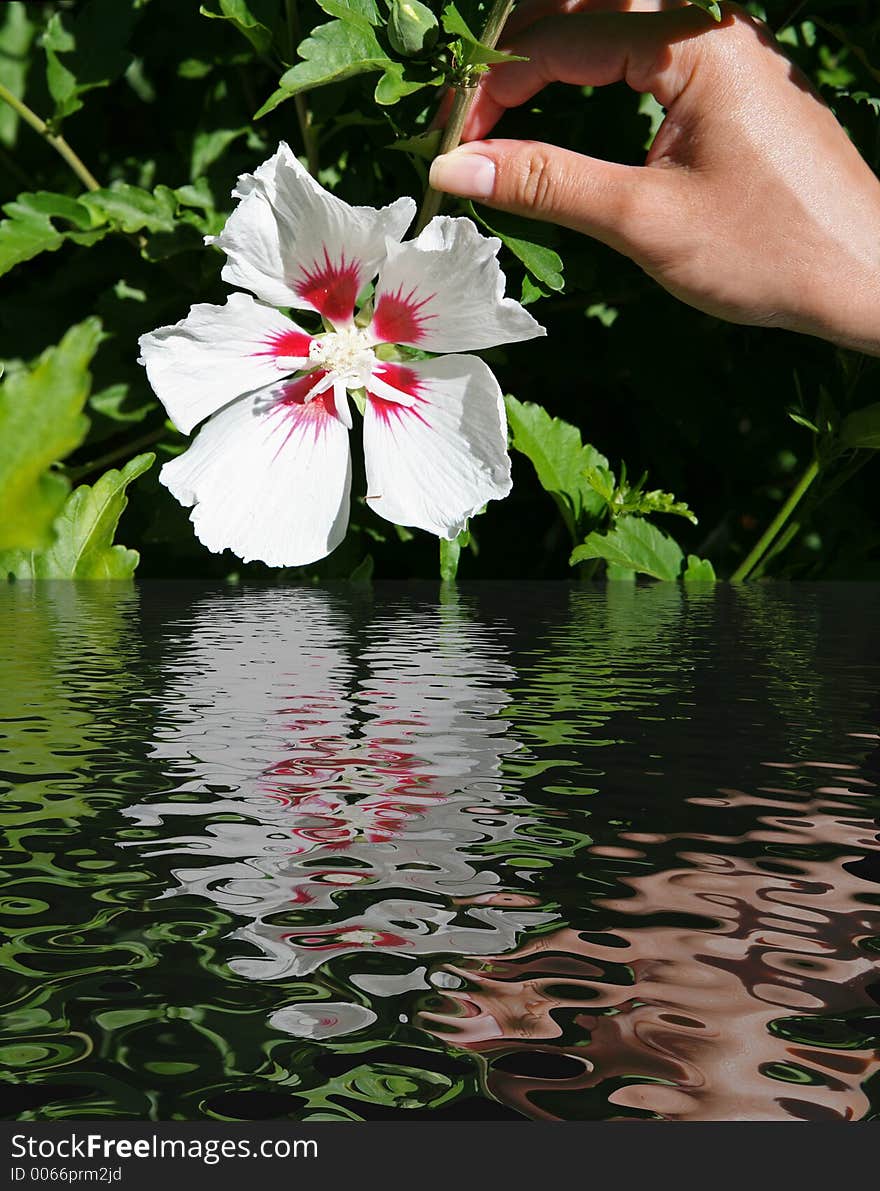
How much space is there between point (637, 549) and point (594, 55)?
363mm

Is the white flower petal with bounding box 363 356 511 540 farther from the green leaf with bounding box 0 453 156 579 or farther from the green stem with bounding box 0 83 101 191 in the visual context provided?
the green stem with bounding box 0 83 101 191

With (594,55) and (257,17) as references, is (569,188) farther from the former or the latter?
Result: (257,17)

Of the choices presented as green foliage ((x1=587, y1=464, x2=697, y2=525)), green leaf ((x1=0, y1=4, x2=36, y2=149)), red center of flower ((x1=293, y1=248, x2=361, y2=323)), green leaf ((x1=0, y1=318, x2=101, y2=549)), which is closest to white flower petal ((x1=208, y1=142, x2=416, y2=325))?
red center of flower ((x1=293, y1=248, x2=361, y2=323))

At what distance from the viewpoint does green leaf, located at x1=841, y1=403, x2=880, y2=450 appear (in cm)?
96

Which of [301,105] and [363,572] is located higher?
[301,105]

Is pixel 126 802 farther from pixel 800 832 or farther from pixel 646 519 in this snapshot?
pixel 646 519

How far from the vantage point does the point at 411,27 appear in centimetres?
71

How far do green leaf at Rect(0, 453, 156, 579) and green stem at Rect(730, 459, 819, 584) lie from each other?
1.63ft

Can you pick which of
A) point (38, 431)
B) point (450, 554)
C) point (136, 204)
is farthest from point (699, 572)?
point (38, 431)

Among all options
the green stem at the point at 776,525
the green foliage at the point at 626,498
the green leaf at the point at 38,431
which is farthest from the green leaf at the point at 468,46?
the green leaf at the point at 38,431

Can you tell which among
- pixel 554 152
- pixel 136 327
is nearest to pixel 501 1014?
pixel 554 152

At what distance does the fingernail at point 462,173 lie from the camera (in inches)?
31.8

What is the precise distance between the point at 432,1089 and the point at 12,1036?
0.20ft

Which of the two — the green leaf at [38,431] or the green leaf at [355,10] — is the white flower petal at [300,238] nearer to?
the green leaf at [355,10]
